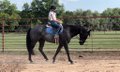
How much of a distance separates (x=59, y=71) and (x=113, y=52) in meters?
6.56

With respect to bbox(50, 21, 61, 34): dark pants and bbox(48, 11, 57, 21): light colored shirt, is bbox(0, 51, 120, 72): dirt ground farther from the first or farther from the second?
bbox(48, 11, 57, 21): light colored shirt

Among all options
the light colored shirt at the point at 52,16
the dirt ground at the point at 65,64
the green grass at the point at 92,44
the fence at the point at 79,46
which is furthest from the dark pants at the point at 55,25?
the green grass at the point at 92,44

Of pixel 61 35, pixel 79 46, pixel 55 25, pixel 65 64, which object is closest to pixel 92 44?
pixel 61 35

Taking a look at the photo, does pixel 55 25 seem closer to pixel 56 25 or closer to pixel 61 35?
pixel 56 25

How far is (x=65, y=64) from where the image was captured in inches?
435

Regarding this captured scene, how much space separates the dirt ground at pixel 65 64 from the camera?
9.43 m

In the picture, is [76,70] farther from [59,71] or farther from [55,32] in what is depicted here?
[55,32]

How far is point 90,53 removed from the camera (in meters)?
15.1

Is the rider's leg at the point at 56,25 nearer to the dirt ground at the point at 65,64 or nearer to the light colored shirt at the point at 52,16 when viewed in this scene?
the light colored shirt at the point at 52,16

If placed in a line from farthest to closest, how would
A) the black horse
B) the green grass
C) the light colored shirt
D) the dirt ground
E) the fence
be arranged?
the green grass
the fence
the black horse
the light colored shirt
the dirt ground

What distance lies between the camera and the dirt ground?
9430 mm

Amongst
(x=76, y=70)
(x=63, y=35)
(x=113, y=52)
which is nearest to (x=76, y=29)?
(x=63, y=35)

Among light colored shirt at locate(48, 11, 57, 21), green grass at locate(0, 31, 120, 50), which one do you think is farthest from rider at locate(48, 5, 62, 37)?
green grass at locate(0, 31, 120, 50)

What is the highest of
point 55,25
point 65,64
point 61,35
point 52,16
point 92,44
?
point 52,16
